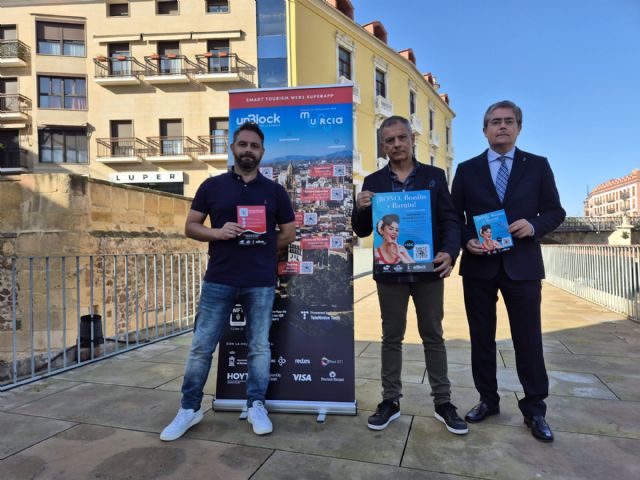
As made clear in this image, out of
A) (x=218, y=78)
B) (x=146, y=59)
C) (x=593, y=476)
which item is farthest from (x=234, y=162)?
(x=146, y=59)

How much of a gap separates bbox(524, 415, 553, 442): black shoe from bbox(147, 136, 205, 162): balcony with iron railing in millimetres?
20740

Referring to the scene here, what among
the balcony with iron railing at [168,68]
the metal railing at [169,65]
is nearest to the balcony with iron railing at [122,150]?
the balcony with iron railing at [168,68]

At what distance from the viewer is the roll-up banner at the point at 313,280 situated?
3.03 meters

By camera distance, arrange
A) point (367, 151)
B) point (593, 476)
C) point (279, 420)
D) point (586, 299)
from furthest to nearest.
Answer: point (367, 151) < point (586, 299) < point (279, 420) < point (593, 476)

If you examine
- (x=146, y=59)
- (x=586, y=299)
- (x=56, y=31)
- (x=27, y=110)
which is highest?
(x=56, y=31)

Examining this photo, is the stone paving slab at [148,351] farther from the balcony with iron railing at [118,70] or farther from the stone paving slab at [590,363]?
the balcony with iron railing at [118,70]

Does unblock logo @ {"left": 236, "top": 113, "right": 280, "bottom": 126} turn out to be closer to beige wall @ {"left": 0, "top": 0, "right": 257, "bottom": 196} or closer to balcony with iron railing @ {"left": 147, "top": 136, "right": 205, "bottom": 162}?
beige wall @ {"left": 0, "top": 0, "right": 257, "bottom": 196}

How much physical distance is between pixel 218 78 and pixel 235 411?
20.4 meters

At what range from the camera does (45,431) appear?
2709 millimetres

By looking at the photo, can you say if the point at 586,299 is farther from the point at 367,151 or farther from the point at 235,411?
the point at 367,151

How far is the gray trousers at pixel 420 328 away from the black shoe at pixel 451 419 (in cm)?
4

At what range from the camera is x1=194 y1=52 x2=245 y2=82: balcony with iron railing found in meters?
20.7

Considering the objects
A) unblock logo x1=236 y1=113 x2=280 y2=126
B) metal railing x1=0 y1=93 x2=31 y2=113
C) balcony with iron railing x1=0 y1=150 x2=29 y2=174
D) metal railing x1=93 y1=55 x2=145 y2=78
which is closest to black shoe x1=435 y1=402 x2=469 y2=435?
unblock logo x1=236 y1=113 x2=280 y2=126

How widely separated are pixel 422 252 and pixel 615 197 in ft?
393
